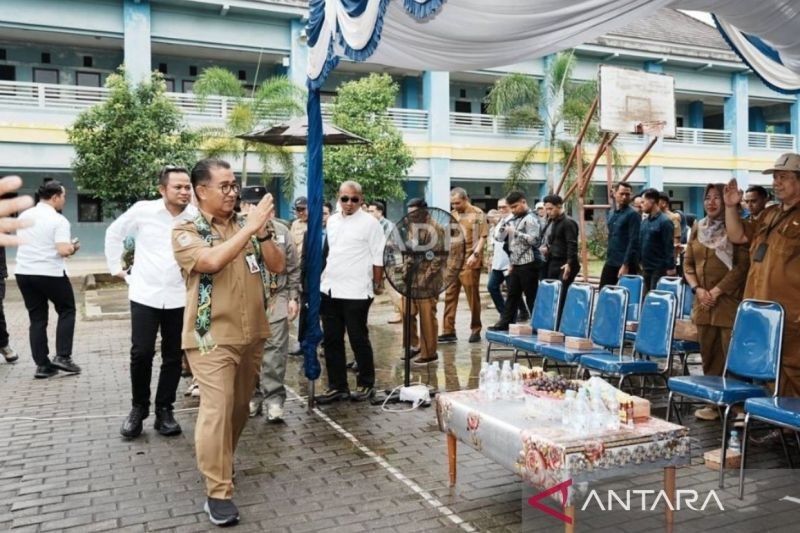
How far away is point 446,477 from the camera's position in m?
4.45

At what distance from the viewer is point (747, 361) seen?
4793 millimetres

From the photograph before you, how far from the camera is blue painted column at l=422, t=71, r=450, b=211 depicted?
23219mm

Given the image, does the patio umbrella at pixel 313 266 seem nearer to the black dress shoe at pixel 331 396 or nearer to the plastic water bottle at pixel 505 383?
the black dress shoe at pixel 331 396

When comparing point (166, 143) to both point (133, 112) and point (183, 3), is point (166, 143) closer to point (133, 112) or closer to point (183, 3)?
point (133, 112)

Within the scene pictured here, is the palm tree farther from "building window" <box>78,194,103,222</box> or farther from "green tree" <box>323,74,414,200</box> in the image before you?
"building window" <box>78,194,103,222</box>

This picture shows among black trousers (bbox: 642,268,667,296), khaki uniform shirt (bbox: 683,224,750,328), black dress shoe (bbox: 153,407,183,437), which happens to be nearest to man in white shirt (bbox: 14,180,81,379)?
black dress shoe (bbox: 153,407,183,437)

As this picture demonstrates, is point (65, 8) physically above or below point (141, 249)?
above

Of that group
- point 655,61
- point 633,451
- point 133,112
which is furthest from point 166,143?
point 655,61

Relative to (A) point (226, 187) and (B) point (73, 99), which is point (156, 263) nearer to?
(A) point (226, 187)

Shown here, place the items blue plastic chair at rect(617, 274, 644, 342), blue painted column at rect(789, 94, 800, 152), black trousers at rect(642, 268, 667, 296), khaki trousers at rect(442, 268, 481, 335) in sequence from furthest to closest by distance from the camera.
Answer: blue painted column at rect(789, 94, 800, 152) < khaki trousers at rect(442, 268, 481, 335) < black trousers at rect(642, 268, 667, 296) < blue plastic chair at rect(617, 274, 644, 342)

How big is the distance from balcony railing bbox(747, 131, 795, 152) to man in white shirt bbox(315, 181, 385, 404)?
26.9m

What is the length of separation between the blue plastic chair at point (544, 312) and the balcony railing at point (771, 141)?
83.0ft

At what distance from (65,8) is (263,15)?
5.43 metres

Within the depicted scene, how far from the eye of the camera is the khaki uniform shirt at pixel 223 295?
3.80 metres
